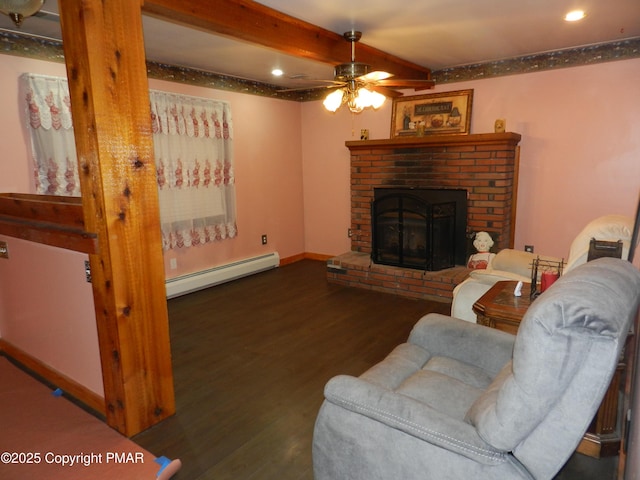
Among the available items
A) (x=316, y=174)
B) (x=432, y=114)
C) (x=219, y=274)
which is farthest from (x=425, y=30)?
(x=219, y=274)

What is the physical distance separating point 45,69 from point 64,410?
2.67 metres

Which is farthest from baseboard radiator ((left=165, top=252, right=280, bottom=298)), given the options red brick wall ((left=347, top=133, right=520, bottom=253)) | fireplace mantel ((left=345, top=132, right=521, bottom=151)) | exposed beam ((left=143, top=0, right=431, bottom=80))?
exposed beam ((left=143, top=0, right=431, bottom=80))

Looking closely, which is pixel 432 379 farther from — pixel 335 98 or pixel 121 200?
pixel 335 98

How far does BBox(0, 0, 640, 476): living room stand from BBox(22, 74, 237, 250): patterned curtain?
13 centimetres

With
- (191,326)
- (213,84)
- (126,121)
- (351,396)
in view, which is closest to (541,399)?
(351,396)

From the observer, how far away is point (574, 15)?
2939 millimetres

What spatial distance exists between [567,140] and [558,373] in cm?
371

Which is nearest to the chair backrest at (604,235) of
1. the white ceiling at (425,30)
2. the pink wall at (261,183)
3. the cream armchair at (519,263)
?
the cream armchair at (519,263)

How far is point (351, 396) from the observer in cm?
145

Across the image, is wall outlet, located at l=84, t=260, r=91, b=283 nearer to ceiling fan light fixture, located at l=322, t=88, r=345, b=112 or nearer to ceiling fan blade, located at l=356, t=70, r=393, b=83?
ceiling fan light fixture, located at l=322, t=88, r=345, b=112

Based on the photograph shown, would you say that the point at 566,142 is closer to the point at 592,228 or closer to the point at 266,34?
the point at 592,228

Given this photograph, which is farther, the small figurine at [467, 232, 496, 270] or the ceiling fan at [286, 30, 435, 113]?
the small figurine at [467, 232, 496, 270]

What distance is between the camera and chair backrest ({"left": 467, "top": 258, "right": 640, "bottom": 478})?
103 centimetres

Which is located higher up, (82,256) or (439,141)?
(439,141)
